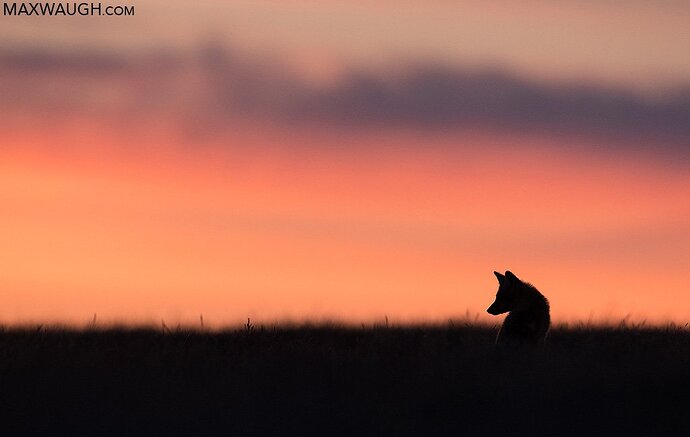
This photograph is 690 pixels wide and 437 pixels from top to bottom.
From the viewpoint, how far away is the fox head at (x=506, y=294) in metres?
18.3

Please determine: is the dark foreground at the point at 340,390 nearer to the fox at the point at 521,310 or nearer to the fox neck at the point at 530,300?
the fox at the point at 521,310

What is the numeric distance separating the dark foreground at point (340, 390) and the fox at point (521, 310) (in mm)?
1821

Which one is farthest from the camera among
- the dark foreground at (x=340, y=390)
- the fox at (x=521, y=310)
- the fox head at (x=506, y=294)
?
the fox head at (x=506, y=294)

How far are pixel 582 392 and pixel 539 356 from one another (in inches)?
65.5

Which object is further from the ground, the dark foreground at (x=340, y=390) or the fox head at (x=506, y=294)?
the fox head at (x=506, y=294)

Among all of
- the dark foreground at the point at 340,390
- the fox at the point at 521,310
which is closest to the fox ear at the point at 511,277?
the fox at the point at 521,310

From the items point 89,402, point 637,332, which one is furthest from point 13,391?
point 637,332

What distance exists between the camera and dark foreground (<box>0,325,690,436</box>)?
12.0 metres

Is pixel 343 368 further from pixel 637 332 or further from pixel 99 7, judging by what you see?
pixel 99 7

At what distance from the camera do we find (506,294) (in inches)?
729

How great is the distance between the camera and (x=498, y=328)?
1936 cm

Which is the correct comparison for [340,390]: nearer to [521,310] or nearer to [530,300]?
[521,310]

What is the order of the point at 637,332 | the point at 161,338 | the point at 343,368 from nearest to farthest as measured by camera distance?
the point at 343,368
the point at 161,338
the point at 637,332

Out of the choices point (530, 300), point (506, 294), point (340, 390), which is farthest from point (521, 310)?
point (340, 390)
